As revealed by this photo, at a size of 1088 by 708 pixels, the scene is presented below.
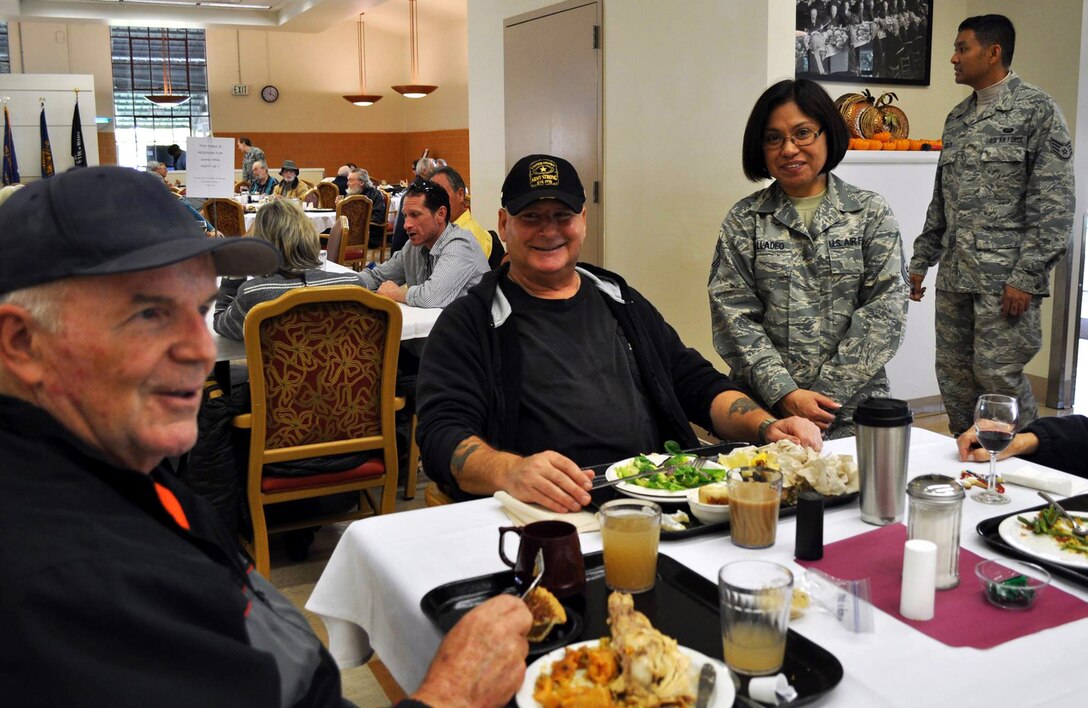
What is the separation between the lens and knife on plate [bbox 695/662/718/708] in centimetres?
108

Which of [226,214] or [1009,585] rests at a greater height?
[226,214]

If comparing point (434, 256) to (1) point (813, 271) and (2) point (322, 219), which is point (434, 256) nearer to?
(1) point (813, 271)

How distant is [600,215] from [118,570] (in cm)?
470

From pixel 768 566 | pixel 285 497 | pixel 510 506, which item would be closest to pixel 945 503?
pixel 768 566

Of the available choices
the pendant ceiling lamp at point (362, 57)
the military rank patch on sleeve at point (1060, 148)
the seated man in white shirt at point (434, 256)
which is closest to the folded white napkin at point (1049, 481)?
the military rank patch on sleeve at point (1060, 148)

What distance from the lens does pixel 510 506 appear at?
1727 mm

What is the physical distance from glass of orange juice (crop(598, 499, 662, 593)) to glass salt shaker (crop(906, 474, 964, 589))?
0.38m

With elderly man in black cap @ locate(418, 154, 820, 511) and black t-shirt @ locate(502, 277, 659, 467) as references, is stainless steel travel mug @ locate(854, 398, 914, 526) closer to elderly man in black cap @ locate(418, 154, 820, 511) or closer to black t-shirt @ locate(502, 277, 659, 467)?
elderly man in black cap @ locate(418, 154, 820, 511)

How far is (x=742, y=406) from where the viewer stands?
228 cm

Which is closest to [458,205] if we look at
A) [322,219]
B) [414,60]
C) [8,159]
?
[322,219]

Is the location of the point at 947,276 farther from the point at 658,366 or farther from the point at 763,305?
the point at 658,366

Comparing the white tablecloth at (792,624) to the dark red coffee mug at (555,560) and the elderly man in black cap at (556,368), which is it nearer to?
the dark red coffee mug at (555,560)

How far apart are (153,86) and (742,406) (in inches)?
680

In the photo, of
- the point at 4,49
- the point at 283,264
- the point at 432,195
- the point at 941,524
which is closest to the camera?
the point at 941,524
